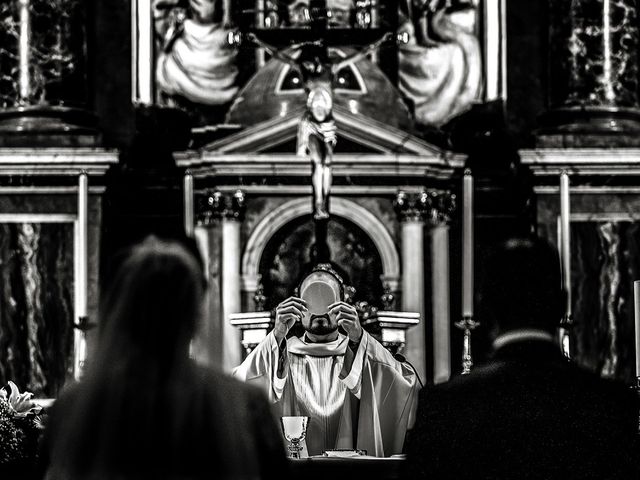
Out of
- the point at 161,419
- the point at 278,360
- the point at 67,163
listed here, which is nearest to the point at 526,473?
the point at 161,419

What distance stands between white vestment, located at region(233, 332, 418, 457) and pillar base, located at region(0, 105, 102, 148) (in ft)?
9.82

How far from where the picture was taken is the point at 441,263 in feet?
32.1

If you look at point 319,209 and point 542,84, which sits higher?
point 542,84

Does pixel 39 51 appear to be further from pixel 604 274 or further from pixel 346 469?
pixel 346 469

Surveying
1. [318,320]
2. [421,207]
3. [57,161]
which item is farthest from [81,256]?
[421,207]

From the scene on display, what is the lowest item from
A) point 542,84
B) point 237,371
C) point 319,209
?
point 237,371

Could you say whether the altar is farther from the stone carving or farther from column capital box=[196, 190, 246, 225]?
the stone carving

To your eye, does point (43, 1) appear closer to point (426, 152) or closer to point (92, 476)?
point (426, 152)

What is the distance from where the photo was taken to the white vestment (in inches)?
297

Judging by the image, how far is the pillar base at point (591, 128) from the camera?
994 cm

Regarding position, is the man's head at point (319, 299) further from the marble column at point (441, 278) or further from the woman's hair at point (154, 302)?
the woman's hair at point (154, 302)

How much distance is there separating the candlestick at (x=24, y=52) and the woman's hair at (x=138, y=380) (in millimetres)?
7236

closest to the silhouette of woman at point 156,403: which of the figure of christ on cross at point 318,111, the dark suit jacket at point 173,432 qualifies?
the dark suit jacket at point 173,432

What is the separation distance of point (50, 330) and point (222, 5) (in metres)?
2.96
